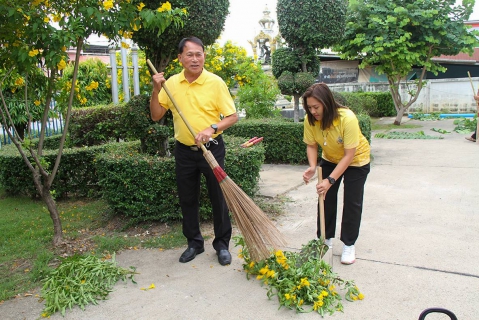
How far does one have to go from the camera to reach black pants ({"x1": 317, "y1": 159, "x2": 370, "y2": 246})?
3781mm

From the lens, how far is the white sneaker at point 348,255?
3.81m

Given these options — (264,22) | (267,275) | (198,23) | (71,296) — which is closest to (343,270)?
(267,275)

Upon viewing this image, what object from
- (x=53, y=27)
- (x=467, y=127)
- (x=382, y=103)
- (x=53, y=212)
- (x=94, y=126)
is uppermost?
(x=53, y=27)

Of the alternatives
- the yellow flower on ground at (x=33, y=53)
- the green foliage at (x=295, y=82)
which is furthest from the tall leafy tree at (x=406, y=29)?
the yellow flower on ground at (x=33, y=53)

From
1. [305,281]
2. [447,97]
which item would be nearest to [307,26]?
[305,281]

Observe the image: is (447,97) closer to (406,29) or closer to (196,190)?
(406,29)

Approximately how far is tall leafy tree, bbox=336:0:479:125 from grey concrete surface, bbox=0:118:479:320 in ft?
25.5

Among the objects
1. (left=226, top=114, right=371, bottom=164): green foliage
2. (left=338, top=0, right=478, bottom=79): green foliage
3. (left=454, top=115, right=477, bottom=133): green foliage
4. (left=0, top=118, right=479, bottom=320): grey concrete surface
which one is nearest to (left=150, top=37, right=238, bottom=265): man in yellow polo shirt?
(left=0, top=118, right=479, bottom=320): grey concrete surface

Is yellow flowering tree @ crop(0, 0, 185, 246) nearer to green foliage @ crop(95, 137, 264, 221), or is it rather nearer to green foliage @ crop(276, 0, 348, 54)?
green foliage @ crop(95, 137, 264, 221)

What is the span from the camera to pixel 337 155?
148 inches

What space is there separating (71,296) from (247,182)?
2.53 meters

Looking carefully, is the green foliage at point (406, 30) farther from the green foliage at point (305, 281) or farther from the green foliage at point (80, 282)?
the green foliage at point (80, 282)

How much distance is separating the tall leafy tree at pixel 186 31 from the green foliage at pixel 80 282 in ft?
8.64

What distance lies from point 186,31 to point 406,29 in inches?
403
